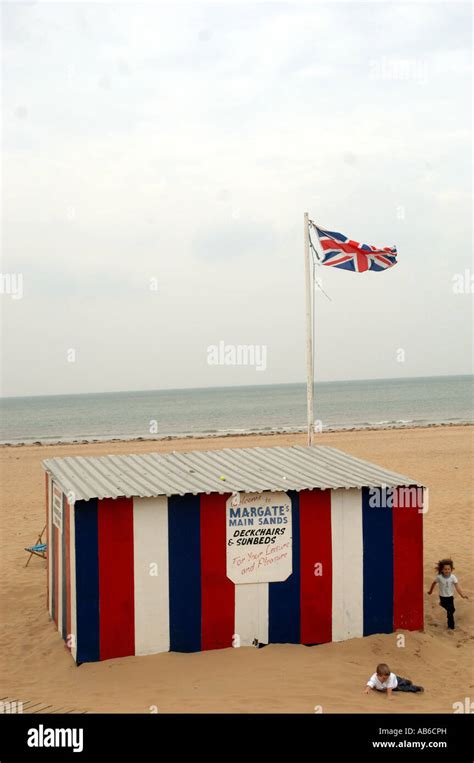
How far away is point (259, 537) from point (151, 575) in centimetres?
130

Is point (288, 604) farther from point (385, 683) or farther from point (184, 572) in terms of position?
point (385, 683)

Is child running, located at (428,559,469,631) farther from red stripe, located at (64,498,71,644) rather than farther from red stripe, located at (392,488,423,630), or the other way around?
red stripe, located at (64,498,71,644)

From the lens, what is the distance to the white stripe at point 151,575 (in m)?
8.64

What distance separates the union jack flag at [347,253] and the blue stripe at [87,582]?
20.9 ft

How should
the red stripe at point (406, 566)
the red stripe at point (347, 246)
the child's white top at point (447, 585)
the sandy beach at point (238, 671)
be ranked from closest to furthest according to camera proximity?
the sandy beach at point (238, 671) → the red stripe at point (406, 566) → the child's white top at point (447, 585) → the red stripe at point (347, 246)

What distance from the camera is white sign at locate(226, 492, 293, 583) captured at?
29.3 feet

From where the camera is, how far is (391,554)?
9367 millimetres

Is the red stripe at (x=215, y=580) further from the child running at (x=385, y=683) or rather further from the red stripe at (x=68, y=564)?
the child running at (x=385, y=683)

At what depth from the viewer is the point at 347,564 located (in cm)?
922

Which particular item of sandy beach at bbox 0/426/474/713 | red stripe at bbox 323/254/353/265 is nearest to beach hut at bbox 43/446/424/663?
sandy beach at bbox 0/426/474/713

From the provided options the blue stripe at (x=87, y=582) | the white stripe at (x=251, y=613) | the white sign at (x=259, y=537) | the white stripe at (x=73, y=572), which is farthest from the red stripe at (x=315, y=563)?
the white stripe at (x=73, y=572)

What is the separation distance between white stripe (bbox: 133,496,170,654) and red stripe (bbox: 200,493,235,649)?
1.40 ft
